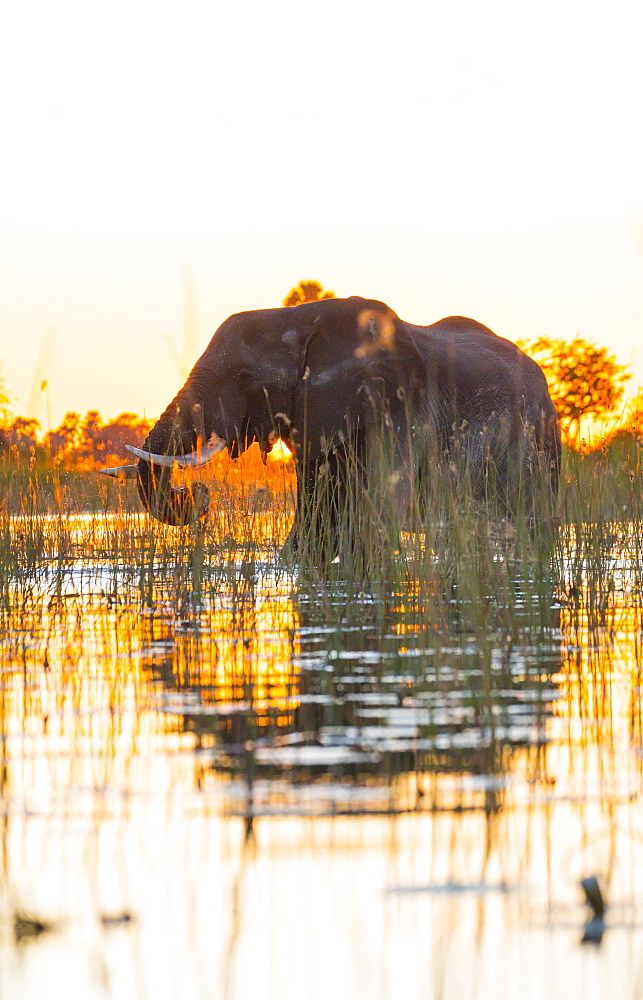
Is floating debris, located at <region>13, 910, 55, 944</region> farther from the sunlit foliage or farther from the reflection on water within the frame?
the sunlit foliage

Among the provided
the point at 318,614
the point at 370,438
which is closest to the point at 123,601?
the point at 318,614

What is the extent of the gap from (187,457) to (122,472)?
0.40m

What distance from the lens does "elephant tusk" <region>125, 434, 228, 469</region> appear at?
8742mm

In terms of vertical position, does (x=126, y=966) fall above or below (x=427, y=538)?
below

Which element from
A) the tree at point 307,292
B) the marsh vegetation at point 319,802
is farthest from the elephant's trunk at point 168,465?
the tree at point 307,292

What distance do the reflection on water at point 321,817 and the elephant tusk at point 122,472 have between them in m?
4.35

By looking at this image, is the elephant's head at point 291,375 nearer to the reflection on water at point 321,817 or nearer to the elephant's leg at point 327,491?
the elephant's leg at point 327,491

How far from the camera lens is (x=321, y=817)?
239cm

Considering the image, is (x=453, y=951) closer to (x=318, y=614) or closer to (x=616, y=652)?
(x=616, y=652)

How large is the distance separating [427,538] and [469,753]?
8.56ft

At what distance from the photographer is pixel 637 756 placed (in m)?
2.86

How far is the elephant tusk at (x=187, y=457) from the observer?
28.7 ft

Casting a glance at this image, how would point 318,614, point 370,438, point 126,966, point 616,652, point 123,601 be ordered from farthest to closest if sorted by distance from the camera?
1. point 370,438
2. point 123,601
3. point 318,614
4. point 616,652
5. point 126,966

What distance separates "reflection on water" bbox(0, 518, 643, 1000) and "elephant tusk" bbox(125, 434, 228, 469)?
13.9 ft
